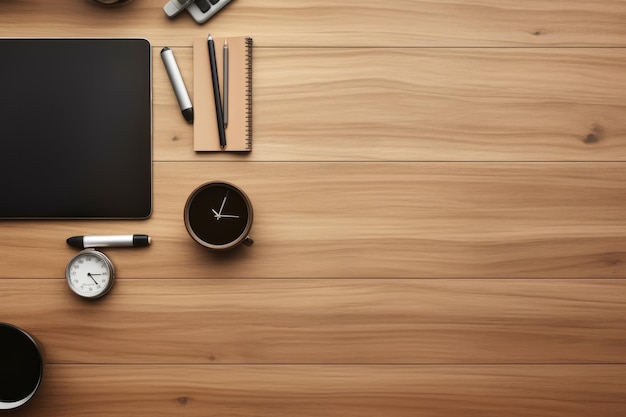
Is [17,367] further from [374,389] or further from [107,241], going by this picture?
[374,389]

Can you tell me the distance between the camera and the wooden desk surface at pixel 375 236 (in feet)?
3.67

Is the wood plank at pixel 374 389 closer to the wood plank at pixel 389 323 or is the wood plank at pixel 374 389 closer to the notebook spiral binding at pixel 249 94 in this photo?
the wood plank at pixel 389 323

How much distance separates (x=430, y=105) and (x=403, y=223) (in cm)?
24

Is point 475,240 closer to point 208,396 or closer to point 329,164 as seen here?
point 329,164

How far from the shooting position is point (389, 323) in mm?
1117

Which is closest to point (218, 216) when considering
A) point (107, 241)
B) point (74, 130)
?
point (107, 241)

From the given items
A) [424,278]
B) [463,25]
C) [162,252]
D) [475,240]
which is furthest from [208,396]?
[463,25]

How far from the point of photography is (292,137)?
1119 mm

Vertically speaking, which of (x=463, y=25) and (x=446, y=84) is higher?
(x=463, y=25)

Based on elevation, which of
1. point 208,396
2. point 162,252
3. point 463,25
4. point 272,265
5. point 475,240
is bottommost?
point 208,396

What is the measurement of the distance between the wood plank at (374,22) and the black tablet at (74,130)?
0.06 m

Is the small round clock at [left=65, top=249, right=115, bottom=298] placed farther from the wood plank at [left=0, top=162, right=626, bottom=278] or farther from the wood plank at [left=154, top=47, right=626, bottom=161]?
the wood plank at [left=154, top=47, right=626, bottom=161]

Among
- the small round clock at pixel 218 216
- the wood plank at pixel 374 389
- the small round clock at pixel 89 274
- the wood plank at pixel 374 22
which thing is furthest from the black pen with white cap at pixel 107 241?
the wood plank at pixel 374 22

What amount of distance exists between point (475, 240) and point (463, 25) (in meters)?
0.43
